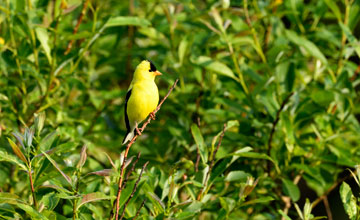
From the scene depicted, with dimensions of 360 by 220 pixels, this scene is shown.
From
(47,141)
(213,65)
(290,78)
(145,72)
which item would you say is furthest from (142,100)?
(290,78)

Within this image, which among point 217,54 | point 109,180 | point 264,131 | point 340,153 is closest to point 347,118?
point 340,153

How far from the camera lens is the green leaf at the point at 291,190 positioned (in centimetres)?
263

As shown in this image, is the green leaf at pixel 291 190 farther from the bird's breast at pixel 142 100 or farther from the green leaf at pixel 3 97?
the green leaf at pixel 3 97

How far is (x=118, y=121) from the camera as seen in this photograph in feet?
11.9

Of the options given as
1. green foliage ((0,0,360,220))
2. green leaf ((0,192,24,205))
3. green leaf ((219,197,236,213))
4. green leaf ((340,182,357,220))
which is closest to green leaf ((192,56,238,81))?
green foliage ((0,0,360,220))

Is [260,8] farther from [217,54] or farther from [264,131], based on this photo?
[264,131]

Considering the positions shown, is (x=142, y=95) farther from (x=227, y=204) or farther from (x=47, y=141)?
(x=227, y=204)

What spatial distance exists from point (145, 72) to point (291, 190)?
971mm

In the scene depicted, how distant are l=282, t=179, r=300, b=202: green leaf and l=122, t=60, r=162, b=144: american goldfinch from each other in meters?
0.86

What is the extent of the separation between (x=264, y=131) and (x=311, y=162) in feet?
0.98

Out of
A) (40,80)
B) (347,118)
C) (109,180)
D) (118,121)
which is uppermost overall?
(40,80)

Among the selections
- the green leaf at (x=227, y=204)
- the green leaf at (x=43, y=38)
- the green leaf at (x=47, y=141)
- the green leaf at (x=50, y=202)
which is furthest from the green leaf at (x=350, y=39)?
the green leaf at (x=50, y=202)

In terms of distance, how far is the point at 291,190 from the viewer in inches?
104

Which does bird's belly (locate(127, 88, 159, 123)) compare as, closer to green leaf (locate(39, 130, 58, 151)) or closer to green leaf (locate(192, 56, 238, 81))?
green leaf (locate(39, 130, 58, 151))
